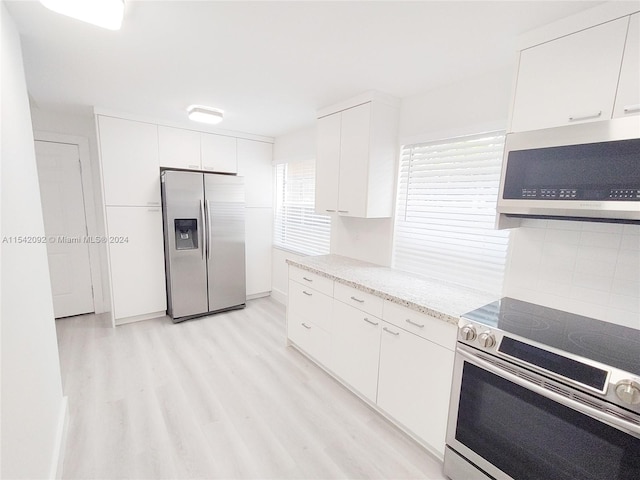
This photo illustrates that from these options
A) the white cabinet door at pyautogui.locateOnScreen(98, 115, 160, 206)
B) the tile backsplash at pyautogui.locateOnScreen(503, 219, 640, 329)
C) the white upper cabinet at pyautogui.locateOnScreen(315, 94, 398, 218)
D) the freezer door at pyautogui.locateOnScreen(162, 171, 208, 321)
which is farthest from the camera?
the freezer door at pyautogui.locateOnScreen(162, 171, 208, 321)

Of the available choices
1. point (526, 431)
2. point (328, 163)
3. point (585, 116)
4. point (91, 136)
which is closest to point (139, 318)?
point (91, 136)

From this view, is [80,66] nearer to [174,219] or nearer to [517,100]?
[174,219]

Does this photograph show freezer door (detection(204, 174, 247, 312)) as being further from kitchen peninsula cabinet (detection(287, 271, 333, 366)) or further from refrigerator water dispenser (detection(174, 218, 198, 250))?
kitchen peninsula cabinet (detection(287, 271, 333, 366))

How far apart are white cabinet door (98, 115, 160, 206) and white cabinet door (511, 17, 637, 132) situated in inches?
135

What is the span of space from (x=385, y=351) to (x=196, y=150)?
10.3ft

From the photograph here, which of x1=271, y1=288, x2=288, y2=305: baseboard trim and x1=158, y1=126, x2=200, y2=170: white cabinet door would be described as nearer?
x1=158, y1=126, x2=200, y2=170: white cabinet door

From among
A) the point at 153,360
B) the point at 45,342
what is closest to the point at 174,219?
the point at 153,360

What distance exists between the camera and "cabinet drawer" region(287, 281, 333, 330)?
239cm

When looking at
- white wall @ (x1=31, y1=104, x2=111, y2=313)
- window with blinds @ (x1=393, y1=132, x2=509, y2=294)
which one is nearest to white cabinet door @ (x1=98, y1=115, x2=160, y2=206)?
white wall @ (x1=31, y1=104, x2=111, y2=313)

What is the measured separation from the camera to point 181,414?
1992mm

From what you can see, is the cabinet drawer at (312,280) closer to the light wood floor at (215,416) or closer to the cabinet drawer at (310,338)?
the cabinet drawer at (310,338)

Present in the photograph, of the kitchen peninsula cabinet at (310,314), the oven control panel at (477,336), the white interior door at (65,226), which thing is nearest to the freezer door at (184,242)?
the white interior door at (65,226)

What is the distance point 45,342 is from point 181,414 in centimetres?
96

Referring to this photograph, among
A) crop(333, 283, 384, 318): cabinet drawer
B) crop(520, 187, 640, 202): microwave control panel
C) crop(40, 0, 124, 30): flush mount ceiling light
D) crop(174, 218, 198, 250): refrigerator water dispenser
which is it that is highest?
crop(40, 0, 124, 30): flush mount ceiling light
